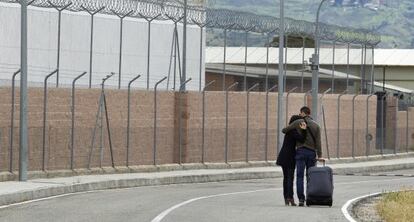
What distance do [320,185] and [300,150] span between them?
0.81 meters

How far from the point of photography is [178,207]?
21.1m

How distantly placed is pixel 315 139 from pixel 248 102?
2013 centimetres

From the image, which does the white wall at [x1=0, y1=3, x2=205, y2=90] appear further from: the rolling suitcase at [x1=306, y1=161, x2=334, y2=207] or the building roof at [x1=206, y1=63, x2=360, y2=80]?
the rolling suitcase at [x1=306, y1=161, x2=334, y2=207]

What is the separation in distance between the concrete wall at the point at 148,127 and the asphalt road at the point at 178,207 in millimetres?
3423

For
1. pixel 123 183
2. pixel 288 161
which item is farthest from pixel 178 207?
pixel 123 183

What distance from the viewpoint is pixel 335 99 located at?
5019 cm

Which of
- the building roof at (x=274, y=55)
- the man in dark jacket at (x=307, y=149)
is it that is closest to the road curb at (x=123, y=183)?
the man in dark jacket at (x=307, y=149)

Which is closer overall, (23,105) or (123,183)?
(23,105)

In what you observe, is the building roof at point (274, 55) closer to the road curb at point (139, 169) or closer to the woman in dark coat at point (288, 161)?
the road curb at point (139, 169)

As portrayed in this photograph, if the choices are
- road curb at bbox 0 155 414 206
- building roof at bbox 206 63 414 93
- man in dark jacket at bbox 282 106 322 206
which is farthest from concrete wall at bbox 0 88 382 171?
man in dark jacket at bbox 282 106 322 206

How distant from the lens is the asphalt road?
736 inches

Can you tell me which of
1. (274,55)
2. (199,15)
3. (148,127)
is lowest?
(148,127)

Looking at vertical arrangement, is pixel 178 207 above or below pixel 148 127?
below

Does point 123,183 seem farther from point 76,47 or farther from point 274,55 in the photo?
point 274,55
